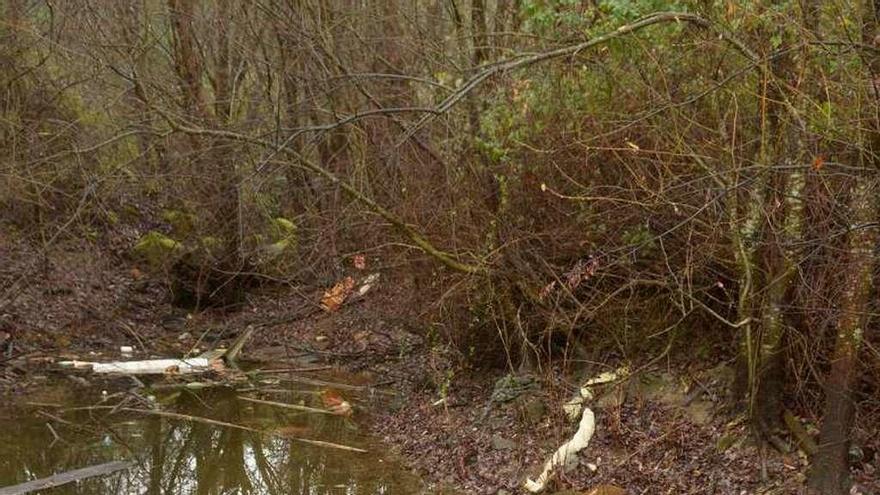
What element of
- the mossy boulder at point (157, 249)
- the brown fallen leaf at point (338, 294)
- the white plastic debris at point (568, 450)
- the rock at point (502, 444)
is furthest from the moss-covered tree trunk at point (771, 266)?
the mossy boulder at point (157, 249)

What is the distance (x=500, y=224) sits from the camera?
36.7 ft

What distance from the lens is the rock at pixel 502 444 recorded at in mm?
9984

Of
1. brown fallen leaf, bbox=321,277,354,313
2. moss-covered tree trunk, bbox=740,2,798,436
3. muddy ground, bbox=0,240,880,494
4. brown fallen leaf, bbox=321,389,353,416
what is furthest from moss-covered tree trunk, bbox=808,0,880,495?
brown fallen leaf, bbox=321,277,354,313

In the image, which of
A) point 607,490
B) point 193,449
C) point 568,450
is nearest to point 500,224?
point 568,450

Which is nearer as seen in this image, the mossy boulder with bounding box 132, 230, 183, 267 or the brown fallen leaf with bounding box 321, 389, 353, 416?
the brown fallen leaf with bounding box 321, 389, 353, 416

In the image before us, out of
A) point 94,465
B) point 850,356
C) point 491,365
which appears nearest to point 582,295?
point 491,365

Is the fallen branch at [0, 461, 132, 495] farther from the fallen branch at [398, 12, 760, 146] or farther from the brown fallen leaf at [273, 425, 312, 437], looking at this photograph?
the fallen branch at [398, 12, 760, 146]

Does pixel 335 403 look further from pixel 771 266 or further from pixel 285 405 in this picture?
pixel 771 266

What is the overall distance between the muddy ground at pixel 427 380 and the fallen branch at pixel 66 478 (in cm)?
309

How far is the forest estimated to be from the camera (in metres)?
7.72

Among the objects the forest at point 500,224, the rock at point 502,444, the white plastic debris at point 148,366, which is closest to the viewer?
the forest at point 500,224

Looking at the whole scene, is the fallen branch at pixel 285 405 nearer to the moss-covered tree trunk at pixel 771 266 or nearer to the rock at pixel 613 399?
the rock at pixel 613 399

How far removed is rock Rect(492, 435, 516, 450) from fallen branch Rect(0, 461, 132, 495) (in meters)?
3.97

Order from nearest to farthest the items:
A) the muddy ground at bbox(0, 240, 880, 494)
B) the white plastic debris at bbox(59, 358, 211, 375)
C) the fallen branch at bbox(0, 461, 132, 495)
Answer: the muddy ground at bbox(0, 240, 880, 494)
the fallen branch at bbox(0, 461, 132, 495)
the white plastic debris at bbox(59, 358, 211, 375)
